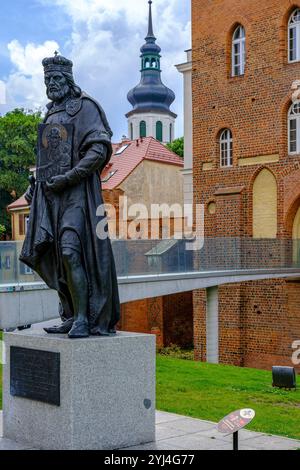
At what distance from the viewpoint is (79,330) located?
6957 mm

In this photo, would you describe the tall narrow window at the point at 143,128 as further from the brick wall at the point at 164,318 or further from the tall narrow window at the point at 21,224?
the brick wall at the point at 164,318

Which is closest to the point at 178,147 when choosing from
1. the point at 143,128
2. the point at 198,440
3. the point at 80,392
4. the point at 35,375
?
the point at 143,128

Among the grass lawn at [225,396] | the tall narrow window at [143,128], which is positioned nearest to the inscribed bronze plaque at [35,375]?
the grass lawn at [225,396]

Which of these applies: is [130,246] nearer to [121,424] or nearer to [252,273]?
[252,273]

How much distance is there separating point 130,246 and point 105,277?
9.67 meters

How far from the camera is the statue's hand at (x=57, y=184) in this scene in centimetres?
714

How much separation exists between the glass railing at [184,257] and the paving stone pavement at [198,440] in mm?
6487

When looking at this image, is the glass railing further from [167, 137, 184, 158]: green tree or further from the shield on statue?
[167, 137, 184, 158]: green tree

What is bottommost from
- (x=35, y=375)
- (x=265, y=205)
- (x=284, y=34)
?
(x=35, y=375)

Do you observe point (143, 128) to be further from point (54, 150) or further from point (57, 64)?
point (54, 150)

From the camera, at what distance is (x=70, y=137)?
7246mm

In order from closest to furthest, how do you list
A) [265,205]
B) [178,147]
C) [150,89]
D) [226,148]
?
[265,205]
[226,148]
[178,147]
[150,89]

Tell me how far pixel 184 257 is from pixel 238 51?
9236 millimetres

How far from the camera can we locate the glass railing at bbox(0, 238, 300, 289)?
14.0 metres
